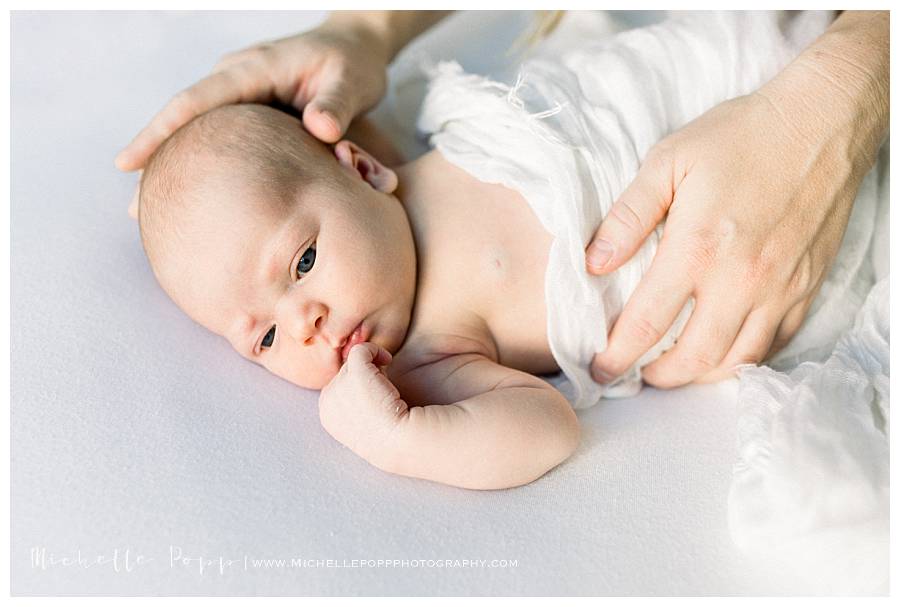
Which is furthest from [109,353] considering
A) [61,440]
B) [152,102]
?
[152,102]

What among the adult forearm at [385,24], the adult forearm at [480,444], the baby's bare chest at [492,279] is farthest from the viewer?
the adult forearm at [385,24]

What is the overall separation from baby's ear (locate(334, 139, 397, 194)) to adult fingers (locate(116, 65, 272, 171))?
0.19 m

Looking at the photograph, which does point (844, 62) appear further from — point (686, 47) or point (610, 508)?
point (610, 508)

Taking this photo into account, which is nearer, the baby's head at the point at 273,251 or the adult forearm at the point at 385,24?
the baby's head at the point at 273,251

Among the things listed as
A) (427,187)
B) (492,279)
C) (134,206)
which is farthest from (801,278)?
(134,206)

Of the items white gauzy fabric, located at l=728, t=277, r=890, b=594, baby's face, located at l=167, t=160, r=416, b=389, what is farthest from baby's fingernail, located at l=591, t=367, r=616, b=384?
baby's face, located at l=167, t=160, r=416, b=389

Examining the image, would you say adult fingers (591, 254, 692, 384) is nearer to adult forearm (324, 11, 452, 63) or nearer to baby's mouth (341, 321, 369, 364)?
baby's mouth (341, 321, 369, 364)

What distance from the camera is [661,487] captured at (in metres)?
1.09

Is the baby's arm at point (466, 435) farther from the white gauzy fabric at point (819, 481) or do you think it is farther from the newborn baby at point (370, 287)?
the white gauzy fabric at point (819, 481)

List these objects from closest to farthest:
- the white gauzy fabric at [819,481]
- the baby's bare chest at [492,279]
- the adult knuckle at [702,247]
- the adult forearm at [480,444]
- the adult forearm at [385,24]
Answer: the white gauzy fabric at [819,481] → the adult forearm at [480,444] → the adult knuckle at [702,247] → the baby's bare chest at [492,279] → the adult forearm at [385,24]

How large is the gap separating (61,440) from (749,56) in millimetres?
1186

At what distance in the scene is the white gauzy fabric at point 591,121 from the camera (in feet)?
4.18

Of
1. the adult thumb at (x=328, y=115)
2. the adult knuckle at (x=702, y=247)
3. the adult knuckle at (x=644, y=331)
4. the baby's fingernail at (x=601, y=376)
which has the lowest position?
the baby's fingernail at (x=601, y=376)

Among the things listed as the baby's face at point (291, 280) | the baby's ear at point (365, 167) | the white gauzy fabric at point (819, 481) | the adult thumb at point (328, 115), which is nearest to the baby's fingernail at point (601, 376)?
the white gauzy fabric at point (819, 481)
